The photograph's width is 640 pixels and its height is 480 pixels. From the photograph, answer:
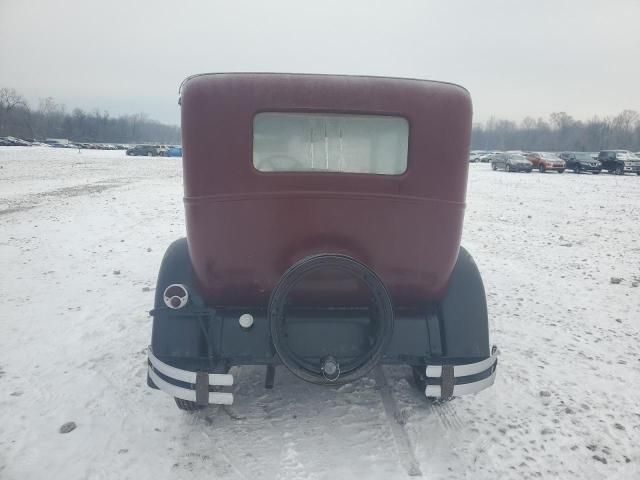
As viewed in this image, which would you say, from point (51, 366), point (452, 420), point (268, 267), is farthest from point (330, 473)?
point (51, 366)

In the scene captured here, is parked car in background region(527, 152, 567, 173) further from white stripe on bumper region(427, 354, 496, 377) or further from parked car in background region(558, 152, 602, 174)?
white stripe on bumper region(427, 354, 496, 377)

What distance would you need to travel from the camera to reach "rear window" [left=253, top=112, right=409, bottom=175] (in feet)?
9.25

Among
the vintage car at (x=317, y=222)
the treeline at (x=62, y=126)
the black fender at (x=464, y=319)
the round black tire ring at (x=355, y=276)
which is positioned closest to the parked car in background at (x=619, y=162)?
the black fender at (x=464, y=319)

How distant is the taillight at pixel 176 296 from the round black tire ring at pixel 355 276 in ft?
2.39

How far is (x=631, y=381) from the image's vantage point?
3846 mm

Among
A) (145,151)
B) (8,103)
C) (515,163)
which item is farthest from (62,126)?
(515,163)

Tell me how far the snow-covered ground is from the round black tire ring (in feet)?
2.02

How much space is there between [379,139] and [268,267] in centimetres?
112

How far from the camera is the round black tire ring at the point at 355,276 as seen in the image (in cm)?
256

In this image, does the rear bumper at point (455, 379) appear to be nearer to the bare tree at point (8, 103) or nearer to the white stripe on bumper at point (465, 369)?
the white stripe on bumper at point (465, 369)

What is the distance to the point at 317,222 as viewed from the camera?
2.80 meters

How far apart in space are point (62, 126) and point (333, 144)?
12644 cm

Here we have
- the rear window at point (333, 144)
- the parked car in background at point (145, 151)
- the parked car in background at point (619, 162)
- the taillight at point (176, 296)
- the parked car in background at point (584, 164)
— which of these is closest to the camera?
the rear window at point (333, 144)

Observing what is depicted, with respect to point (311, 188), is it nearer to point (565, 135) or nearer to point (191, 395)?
point (191, 395)
